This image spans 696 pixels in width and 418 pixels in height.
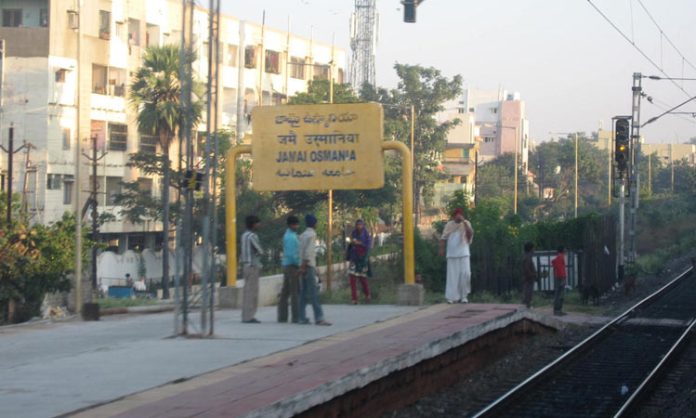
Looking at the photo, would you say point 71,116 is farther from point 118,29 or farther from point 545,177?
point 545,177

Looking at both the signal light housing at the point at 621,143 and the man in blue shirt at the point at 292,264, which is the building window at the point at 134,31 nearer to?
the signal light housing at the point at 621,143

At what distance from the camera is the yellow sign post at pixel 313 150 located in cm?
1895

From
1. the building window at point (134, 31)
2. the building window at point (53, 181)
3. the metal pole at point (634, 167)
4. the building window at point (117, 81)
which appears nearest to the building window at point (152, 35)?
the building window at point (134, 31)

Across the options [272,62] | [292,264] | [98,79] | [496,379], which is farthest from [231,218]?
[272,62]

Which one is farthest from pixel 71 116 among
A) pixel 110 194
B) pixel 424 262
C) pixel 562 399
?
pixel 562 399

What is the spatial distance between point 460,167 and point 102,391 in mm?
88532

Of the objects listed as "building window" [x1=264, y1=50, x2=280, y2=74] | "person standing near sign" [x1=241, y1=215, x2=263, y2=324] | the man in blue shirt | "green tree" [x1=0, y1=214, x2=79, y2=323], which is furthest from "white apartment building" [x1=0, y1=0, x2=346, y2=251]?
the man in blue shirt

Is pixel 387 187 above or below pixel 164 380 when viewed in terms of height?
above

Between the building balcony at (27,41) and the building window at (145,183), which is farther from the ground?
the building balcony at (27,41)

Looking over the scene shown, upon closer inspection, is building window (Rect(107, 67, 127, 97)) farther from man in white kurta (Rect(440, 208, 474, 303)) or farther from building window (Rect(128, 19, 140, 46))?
man in white kurta (Rect(440, 208, 474, 303))

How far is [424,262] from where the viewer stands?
27.2m

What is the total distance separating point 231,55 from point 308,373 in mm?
52231

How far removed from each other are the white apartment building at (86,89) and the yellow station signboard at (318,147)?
83.6ft

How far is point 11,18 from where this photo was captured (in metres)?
50.2
